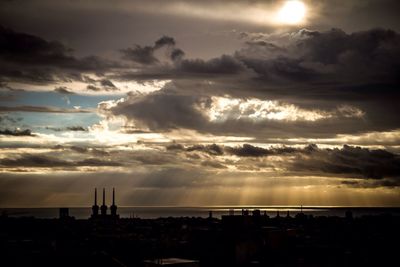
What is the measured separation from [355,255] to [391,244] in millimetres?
23112

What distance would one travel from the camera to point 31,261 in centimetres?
6400

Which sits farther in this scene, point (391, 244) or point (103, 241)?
point (103, 241)

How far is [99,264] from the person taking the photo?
57.3 m

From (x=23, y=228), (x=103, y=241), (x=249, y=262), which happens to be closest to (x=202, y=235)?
(x=249, y=262)

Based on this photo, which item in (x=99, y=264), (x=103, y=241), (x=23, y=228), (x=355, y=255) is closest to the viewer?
(x=99, y=264)

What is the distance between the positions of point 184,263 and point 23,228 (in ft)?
385

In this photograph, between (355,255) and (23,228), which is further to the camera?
(23,228)

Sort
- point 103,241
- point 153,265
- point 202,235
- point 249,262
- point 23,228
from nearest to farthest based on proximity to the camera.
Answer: point 153,265, point 249,262, point 202,235, point 103,241, point 23,228

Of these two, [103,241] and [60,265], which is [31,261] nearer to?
[60,265]

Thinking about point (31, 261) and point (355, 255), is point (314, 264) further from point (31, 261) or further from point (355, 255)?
point (31, 261)

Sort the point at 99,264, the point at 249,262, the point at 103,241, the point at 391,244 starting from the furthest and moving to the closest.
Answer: the point at 103,241 → the point at 391,244 → the point at 249,262 → the point at 99,264

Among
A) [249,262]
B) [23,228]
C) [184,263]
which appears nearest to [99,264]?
[184,263]

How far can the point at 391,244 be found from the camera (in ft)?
307

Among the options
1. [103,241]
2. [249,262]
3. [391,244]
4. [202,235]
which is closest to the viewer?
[249,262]
